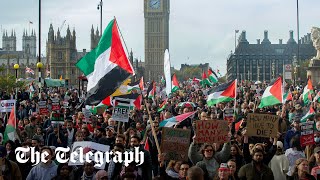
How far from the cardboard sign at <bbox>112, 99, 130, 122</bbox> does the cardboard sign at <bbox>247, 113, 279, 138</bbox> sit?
2988 mm

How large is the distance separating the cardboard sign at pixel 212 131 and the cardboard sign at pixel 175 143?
21 centimetres

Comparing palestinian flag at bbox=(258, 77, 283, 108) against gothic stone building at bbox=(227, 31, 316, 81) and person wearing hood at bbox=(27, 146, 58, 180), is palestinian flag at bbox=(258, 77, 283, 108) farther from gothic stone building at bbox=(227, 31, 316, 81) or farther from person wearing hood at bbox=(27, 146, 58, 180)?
gothic stone building at bbox=(227, 31, 316, 81)

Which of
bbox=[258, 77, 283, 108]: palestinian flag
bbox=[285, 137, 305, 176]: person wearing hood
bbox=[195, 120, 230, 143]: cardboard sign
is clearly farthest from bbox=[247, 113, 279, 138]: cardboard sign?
bbox=[258, 77, 283, 108]: palestinian flag

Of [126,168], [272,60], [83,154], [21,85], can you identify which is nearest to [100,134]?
[83,154]

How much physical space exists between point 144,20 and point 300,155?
136 metres

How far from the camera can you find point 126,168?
26.7 ft

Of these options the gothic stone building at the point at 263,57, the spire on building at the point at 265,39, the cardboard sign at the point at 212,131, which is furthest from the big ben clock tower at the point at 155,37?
the cardboard sign at the point at 212,131

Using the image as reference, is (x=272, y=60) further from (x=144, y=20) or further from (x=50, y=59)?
(x=50, y=59)

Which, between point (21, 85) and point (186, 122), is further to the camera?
point (21, 85)

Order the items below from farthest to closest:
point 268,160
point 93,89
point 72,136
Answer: point 72,136 → point 93,89 → point 268,160

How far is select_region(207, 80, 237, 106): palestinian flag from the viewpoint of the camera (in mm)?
18141

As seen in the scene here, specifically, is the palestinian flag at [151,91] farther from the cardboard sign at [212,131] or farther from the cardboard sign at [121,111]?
the cardboard sign at [212,131]

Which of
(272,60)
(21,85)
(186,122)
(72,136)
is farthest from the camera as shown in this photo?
(272,60)

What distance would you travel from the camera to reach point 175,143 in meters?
9.62
